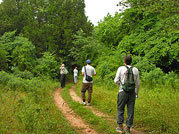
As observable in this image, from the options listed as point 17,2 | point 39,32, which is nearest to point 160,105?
point 39,32

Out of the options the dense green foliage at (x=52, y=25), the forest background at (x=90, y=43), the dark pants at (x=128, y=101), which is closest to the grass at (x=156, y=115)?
the forest background at (x=90, y=43)

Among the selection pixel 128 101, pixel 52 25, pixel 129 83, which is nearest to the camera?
pixel 129 83

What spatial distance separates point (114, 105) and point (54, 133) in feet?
10.4

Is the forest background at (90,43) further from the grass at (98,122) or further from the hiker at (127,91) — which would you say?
the grass at (98,122)

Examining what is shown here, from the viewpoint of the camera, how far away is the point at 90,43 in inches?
754

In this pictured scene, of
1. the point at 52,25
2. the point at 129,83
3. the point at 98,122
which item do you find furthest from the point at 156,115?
the point at 52,25

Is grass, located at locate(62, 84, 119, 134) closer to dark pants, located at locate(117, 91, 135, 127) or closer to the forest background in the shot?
dark pants, located at locate(117, 91, 135, 127)

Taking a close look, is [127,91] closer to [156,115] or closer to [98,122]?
[156,115]

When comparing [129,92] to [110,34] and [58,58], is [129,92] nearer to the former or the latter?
[110,34]

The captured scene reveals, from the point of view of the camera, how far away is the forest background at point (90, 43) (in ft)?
28.4

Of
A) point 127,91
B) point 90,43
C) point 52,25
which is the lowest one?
point 127,91

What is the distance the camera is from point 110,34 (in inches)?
676

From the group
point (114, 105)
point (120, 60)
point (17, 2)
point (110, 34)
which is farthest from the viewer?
point (17, 2)

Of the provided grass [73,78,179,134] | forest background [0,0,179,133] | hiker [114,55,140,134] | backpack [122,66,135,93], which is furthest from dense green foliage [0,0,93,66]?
backpack [122,66,135,93]
